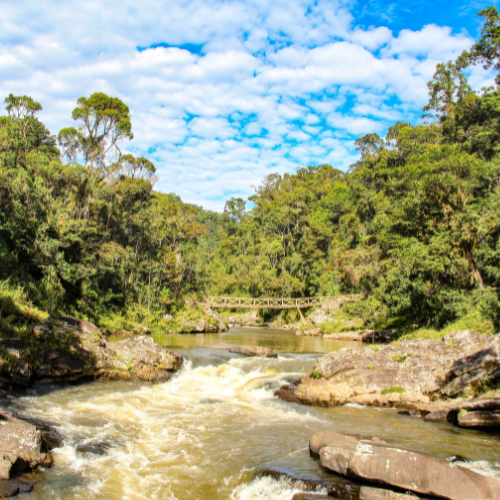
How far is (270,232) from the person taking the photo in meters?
60.2

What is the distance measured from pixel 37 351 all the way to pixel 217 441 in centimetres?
847

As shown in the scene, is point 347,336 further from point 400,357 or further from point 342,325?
point 400,357

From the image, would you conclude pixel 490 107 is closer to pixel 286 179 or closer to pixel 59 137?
pixel 286 179

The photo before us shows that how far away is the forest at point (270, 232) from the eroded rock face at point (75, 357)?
2.44 m

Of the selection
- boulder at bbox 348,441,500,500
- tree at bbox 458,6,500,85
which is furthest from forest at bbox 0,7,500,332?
boulder at bbox 348,441,500,500

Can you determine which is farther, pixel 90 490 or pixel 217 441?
pixel 217 441

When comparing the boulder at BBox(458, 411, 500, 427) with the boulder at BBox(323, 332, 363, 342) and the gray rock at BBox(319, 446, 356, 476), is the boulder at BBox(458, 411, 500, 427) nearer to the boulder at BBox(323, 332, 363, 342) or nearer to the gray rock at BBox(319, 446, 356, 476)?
the gray rock at BBox(319, 446, 356, 476)

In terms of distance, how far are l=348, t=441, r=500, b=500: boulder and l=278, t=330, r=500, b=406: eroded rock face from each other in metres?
6.25

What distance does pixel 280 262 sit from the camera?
181 feet

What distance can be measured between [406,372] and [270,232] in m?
47.0

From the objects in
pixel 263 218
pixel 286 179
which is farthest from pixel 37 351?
pixel 286 179

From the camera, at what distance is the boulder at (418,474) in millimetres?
6305

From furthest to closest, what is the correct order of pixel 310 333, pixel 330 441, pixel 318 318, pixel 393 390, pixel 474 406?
pixel 318 318
pixel 310 333
pixel 393 390
pixel 474 406
pixel 330 441

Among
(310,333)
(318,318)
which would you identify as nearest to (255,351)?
(310,333)
